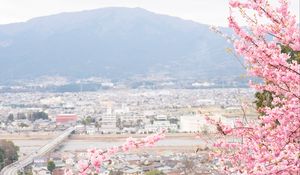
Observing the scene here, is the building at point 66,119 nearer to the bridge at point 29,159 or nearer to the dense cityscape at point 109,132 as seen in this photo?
the dense cityscape at point 109,132

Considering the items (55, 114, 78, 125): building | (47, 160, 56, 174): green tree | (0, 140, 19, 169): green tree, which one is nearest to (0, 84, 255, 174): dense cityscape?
(55, 114, 78, 125): building

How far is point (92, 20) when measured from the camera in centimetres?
13988

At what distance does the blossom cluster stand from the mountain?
8864 cm

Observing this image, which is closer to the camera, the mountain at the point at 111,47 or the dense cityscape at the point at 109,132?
the dense cityscape at the point at 109,132

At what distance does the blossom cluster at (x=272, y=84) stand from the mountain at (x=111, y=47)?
291 ft

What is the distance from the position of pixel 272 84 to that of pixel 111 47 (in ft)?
395

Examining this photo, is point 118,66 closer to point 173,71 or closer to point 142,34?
point 173,71

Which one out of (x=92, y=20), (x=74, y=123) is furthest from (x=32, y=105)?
(x=92, y=20)

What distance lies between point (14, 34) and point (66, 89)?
53.9 metres

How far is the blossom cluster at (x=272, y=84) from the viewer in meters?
1.99

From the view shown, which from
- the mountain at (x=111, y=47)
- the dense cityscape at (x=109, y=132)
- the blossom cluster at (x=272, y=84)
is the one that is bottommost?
the dense cityscape at (x=109, y=132)

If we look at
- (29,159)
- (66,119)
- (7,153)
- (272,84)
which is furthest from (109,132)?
(272,84)

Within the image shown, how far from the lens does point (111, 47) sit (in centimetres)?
12212

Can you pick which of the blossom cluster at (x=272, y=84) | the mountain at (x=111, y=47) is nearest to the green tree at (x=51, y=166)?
the blossom cluster at (x=272, y=84)
